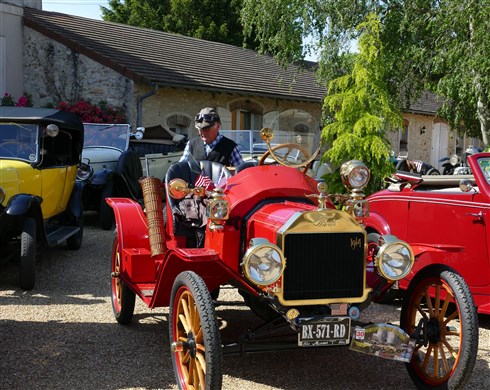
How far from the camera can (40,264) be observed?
727 cm

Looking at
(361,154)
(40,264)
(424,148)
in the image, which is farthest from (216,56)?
(40,264)

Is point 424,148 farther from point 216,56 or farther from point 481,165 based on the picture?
point 481,165

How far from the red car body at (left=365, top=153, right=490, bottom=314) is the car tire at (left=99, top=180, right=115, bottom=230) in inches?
207

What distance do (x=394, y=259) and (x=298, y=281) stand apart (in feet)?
1.87

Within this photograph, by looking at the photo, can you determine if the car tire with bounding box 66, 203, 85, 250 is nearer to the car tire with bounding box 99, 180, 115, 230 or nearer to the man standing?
the car tire with bounding box 99, 180, 115, 230

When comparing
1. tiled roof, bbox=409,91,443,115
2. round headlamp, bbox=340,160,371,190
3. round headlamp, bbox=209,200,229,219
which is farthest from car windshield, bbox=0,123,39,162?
tiled roof, bbox=409,91,443,115

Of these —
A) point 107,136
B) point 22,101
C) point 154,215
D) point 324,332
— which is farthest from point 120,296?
point 22,101

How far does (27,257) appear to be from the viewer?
5.86 meters

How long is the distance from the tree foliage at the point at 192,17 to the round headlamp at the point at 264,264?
88.1ft

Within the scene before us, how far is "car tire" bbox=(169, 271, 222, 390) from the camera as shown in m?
3.07

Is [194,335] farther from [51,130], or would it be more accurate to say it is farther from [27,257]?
[51,130]

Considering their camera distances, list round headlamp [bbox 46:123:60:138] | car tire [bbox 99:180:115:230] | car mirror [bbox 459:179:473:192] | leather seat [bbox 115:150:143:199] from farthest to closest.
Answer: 1. leather seat [bbox 115:150:143:199]
2. car tire [bbox 99:180:115:230]
3. round headlamp [bbox 46:123:60:138]
4. car mirror [bbox 459:179:473:192]

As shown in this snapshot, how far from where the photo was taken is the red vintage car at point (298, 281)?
10.7 ft

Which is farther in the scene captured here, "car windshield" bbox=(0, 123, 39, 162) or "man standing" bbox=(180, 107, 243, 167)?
"car windshield" bbox=(0, 123, 39, 162)
